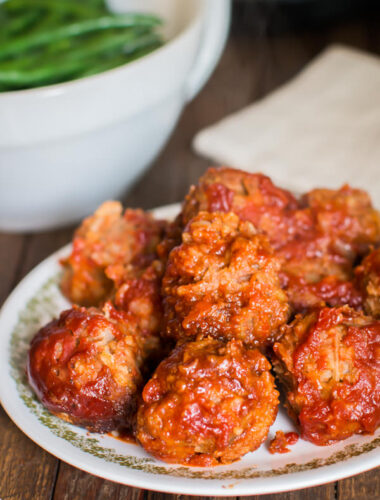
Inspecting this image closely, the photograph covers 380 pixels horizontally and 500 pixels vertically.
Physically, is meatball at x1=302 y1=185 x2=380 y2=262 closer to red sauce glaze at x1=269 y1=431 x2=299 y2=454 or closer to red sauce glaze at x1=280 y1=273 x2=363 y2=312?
red sauce glaze at x1=280 y1=273 x2=363 y2=312

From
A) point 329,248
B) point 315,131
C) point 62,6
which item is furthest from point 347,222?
point 62,6

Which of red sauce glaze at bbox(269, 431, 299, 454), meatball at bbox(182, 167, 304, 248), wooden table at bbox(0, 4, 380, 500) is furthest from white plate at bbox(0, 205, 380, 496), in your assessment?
meatball at bbox(182, 167, 304, 248)

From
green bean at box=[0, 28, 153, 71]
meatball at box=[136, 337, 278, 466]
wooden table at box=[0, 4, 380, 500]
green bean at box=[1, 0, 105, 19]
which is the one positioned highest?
green bean at box=[1, 0, 105, 19]

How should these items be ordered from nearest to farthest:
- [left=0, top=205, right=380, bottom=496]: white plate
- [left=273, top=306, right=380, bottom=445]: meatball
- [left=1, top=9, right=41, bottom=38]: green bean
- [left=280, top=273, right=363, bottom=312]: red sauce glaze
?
1. [left=0, top=205, right=380, bottom=496]: white plate
2. [left=273, top=306, right=380, bottom=445]: meatball
3. [left=280, top=273, right=363, bottom=312]: red sauce glaze
4. [left=1, top=9, right=41, bottom=38]: green bean

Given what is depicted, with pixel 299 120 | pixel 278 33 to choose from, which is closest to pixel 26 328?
pixel 299 120

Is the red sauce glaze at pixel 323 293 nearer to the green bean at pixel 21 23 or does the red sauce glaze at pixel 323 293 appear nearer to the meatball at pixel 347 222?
the meatball at pixel 347 222

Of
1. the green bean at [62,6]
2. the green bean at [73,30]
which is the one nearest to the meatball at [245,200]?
the green bean at [73,30]
